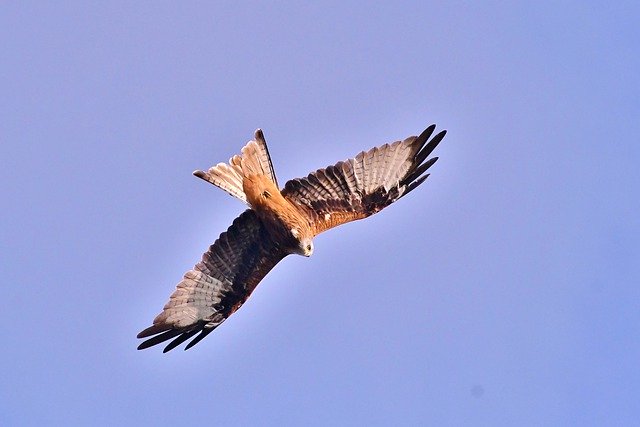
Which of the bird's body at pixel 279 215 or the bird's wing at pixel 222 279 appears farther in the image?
the bird's wing at pixel 222 279

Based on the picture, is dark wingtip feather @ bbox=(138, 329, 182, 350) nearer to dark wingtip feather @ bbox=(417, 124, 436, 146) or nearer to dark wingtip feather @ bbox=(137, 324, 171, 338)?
dark wingtip feather @ bbox=(137, 324, 171, 338)

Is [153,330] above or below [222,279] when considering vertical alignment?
below

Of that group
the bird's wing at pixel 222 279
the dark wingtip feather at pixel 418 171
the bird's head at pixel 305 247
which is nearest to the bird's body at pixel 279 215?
the bird's head at pixel 305 247

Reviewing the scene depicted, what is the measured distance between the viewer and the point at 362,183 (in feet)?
55.6

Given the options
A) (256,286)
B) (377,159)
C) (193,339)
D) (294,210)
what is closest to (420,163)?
(377,159)

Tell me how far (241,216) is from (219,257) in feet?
2.47

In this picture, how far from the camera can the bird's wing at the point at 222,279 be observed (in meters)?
17.1

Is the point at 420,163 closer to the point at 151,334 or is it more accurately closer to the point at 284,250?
the point at 284,250

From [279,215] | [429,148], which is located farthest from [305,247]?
[429,148]

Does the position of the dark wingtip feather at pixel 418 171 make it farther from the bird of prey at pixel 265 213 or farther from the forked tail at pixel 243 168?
the forked tail at pixel 243 168

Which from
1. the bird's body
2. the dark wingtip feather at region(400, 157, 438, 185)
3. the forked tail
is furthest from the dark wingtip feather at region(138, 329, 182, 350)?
the dark wingtip feather at region(400, 157, 438, 185)

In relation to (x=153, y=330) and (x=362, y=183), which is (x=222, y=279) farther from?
(x=362, y=183)

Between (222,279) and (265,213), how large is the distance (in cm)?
140

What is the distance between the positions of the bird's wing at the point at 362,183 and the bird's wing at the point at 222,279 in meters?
0.86
